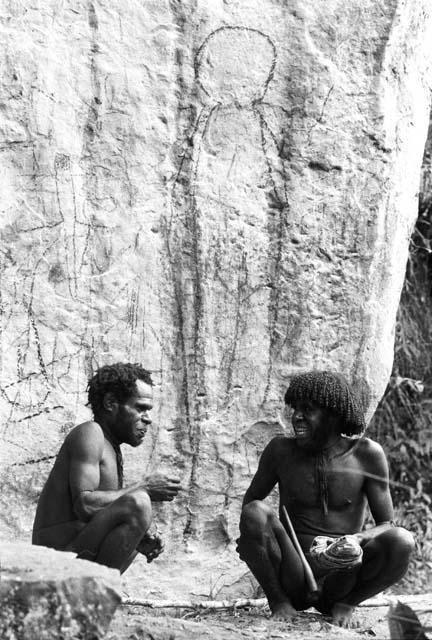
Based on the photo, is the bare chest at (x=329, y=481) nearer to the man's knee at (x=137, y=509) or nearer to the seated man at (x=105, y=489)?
the seated man at (x=105, y=489)

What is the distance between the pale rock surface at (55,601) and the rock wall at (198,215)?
7.81 feet

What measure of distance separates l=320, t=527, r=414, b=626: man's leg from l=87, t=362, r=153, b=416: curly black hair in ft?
4.02

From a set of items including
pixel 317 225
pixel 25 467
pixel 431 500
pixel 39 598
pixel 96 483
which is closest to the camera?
pixel 39 598

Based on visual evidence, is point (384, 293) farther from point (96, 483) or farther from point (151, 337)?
point (96, 483)

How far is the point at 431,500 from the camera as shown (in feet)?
28.1

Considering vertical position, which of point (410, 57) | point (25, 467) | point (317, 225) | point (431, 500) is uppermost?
point (410, 57)

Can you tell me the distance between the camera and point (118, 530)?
194 inches

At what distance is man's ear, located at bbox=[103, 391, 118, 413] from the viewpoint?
212 inches

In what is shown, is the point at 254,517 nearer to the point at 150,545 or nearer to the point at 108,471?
the point at 150,545

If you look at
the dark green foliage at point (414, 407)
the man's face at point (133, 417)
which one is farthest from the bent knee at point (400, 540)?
the dark green foliage at point (414, 407)

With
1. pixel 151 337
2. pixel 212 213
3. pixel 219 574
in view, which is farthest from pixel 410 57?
pixel 219 574

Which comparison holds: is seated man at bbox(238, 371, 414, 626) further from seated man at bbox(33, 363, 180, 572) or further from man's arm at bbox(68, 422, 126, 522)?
man's arm at bbox(68, 422, 126, 522)

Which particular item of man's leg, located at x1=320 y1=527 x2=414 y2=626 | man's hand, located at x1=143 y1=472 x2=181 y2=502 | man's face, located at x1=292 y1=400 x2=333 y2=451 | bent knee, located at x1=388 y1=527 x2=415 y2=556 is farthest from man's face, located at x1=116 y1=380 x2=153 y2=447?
bent knee, located at x1=388 y1=527 x2=415 y2=556

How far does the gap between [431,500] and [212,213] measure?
3175mm
